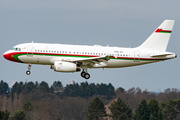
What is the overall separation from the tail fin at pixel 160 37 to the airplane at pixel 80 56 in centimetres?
121

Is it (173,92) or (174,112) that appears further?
(173,92)

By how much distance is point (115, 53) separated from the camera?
5809cm

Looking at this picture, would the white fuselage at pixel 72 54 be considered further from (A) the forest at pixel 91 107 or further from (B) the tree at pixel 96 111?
(B) the tree at pixel 96 111

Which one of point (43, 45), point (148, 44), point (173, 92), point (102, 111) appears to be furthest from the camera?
point (173, 92)

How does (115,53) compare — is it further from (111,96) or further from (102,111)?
(111,96)

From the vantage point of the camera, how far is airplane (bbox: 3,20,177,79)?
55.7m

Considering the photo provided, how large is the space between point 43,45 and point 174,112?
8506cm

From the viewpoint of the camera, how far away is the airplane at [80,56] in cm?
5566

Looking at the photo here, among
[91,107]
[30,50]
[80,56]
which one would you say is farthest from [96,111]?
[30,50]

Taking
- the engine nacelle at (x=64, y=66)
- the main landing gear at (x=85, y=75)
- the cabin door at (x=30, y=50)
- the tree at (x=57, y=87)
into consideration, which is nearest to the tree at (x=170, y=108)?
the tree at (x=57, y=87)

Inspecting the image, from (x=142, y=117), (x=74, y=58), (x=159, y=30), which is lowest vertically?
(x=142, y=117)

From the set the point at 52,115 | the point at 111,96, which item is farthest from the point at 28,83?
the point at 52,115

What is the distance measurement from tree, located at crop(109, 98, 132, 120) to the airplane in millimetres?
60794

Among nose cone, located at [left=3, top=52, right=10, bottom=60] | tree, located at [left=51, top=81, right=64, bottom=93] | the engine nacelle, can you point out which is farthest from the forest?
the engine nacelle
